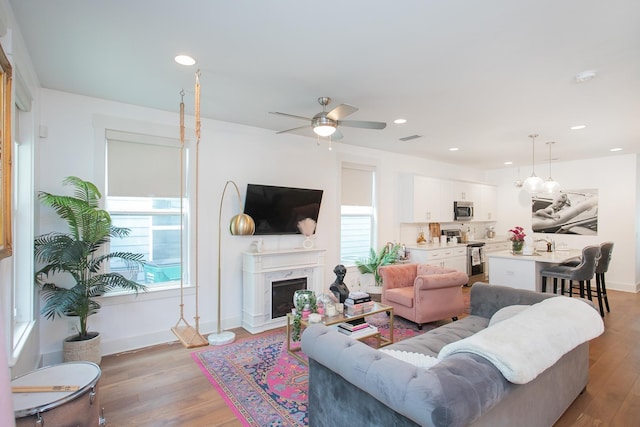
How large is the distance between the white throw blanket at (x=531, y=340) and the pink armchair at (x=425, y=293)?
173 cm

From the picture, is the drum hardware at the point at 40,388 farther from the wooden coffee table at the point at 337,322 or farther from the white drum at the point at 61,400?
the wooden coffee table at the point at 337,322

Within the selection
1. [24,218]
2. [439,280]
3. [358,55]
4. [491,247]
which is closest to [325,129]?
[358,55]

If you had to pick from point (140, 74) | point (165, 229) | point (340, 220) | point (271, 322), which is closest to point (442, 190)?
point (340, 220)

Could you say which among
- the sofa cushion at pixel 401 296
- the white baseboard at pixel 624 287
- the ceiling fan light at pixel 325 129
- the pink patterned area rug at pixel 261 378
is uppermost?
the ceiling fan light at pixel 325 129

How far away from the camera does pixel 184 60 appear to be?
8.20 feet

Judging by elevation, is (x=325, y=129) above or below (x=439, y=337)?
above

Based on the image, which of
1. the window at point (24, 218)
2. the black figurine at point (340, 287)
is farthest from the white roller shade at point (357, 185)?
the window at point (24, 218)

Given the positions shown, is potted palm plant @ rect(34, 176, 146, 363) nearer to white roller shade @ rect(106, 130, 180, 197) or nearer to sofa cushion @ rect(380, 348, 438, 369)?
white roller shade @ rect(106, 130, 180, 197)

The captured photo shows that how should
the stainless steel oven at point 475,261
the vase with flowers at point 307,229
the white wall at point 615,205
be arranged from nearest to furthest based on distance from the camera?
the vase with flowers at point 307,229 → the white wall at point 615,205 → the stainless steel oven at point 475,261

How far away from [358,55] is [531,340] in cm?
211

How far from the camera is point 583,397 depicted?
2.63 m

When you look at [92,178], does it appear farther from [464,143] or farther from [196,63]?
[464,143]

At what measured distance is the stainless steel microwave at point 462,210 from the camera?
6930 millimetres

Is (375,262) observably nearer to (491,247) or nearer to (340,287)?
(340,287)
